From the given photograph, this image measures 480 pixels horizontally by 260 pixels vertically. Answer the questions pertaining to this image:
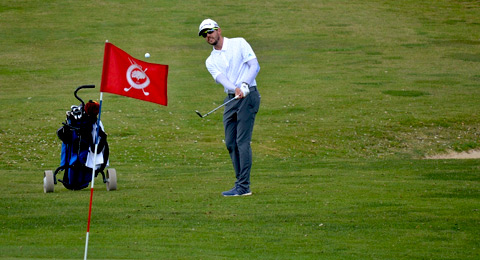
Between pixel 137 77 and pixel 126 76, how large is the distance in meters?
0.16

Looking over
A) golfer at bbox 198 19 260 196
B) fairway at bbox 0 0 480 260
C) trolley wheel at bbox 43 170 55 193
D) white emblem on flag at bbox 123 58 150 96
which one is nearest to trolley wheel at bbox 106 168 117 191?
fairway at bbox 0 0 480 260

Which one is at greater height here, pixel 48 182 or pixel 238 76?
pixel 238 76

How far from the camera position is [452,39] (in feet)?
152

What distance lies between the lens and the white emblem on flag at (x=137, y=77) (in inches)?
378

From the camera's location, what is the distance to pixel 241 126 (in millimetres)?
11672

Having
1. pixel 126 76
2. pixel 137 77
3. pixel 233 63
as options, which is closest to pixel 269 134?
pixel 233 63

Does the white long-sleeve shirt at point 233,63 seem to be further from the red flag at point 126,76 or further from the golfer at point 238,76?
the red flag at point 126,76

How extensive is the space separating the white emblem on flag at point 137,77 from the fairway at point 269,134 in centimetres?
166

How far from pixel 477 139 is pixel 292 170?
9490mm

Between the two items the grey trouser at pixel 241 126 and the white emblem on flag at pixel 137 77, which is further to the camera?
the grey trouser at pixel 241 126

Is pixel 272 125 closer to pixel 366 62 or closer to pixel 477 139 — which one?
pixel 477 139

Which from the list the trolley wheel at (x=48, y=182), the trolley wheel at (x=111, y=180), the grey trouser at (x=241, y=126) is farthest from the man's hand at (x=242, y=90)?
the trolley wheel at (x=48, y=182)

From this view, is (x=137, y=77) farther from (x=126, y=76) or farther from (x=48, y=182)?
(x=48, y=182)

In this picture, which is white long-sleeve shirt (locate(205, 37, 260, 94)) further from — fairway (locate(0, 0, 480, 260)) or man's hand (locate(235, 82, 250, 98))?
fairway (locate(0, 0, 480, 260))
